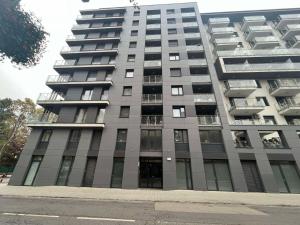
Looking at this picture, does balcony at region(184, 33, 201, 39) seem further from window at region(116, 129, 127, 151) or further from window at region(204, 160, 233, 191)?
window at region(204, 160, 233, 191)

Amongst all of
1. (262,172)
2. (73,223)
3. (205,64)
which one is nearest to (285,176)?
(262,172)

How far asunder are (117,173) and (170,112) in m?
8.66

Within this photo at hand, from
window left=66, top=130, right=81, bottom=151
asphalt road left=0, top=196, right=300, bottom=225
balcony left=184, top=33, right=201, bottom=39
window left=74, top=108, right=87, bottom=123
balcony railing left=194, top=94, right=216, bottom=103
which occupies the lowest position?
asphalt road left=0, top=196, right=300, bottom=225

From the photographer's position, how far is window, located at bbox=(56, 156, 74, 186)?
16078mm

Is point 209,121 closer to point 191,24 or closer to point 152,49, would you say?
point 152,49

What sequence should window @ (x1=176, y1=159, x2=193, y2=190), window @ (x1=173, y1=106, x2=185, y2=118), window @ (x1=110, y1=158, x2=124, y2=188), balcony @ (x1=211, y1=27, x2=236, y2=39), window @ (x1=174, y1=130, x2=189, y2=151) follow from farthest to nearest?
1. balcony @ (x1=211, y1=27, x2=236, y2=39)
2. window @ (x1=173, y1=106, x2=185, y2=118)
3. window @ (x1=174, y1=130, x2=189, y2=151)
4. window @ (x1=110, y1=158, x2=124, y2=188)
5. window @ (x1=176, y1=159, x2=193, y2=190)

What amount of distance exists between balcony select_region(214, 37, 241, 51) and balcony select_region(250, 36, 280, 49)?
9.01 feet

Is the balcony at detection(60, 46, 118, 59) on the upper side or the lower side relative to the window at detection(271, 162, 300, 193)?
upper

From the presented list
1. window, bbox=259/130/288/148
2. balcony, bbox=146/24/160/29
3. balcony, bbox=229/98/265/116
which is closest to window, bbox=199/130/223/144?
balcony, bbox=229/98/265/116

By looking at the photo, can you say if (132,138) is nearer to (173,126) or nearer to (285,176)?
(173,126)

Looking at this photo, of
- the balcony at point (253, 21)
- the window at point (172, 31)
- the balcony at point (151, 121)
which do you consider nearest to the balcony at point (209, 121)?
the balcony at point (151, 121)

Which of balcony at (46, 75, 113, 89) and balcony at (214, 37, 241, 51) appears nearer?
balcony at (46, 75, 113, 89)

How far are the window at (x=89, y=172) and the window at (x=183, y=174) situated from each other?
8.42 meters

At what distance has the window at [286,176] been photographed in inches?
614
